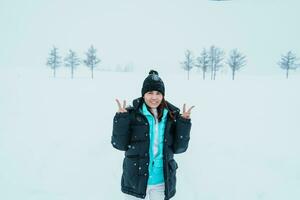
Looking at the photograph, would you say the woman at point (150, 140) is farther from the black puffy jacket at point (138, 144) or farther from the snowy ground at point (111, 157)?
the snowy ground at point (111, 157)

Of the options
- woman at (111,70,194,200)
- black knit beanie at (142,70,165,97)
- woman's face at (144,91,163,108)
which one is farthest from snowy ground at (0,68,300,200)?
black knit beanie at (142,70,165,97)

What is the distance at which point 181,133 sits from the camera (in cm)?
331

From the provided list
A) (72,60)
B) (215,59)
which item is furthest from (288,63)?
(72,60)

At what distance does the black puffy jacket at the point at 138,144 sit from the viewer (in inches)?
124

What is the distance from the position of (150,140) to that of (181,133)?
0.44 metres

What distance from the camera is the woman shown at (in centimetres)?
318

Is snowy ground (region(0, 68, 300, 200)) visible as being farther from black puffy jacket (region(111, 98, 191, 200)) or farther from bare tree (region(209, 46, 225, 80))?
bare tree (region(209, 46, 225, 80))

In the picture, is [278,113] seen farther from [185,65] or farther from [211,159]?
[185,65]

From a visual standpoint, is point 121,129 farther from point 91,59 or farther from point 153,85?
point 91,59

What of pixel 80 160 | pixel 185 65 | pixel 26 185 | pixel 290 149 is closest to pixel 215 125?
pixel 290 149

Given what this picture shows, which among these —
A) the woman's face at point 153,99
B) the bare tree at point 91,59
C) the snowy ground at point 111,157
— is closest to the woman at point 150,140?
the woman's face at point 153,99

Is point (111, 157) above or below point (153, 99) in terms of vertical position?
below

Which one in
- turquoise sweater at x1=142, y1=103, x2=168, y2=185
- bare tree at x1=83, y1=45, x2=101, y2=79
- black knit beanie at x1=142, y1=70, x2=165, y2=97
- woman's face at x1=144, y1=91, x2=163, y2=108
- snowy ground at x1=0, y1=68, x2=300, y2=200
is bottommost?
snowy ground at x1=0, y1=68, x2=300, y2=200

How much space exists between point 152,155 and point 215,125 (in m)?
7.44
